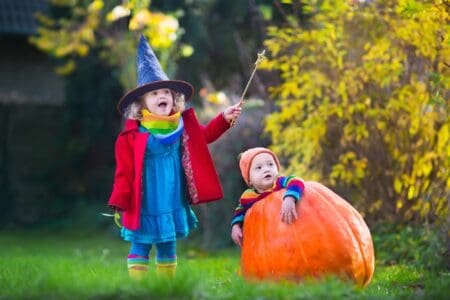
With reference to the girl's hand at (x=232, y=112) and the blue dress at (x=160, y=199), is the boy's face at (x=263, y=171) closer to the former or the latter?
the girl's hand at (x=232, y=112)

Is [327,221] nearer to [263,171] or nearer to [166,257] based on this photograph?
[263,171]

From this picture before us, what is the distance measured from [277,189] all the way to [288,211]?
31cm

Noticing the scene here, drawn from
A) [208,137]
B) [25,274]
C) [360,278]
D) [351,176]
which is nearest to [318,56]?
[351,176]

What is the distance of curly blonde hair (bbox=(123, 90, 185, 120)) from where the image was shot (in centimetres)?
534

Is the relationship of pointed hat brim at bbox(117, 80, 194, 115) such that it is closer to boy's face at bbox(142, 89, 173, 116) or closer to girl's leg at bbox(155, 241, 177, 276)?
boy's face at bbox(142, 89, 173, 116)

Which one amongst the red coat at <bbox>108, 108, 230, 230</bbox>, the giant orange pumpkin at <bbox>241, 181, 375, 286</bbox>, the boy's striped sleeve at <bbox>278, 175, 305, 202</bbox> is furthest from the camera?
the red coat at <bbox>108, 108, 230, 230</bbox>

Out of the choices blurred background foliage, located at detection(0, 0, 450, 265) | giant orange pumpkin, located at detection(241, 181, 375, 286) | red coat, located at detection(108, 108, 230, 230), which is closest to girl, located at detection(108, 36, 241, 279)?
red coat, located at detection(108, 108, 230, 230)

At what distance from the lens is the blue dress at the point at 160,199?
16.9 feet

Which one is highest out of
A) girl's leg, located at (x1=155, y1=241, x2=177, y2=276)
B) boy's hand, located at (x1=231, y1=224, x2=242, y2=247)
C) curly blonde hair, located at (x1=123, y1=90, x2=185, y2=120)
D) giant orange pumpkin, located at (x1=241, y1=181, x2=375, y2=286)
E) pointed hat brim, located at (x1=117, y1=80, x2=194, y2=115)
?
pointed hat brim, located at (x1=117, y1=80, x2=194, y2=115)

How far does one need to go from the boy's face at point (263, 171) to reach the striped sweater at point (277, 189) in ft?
0.14

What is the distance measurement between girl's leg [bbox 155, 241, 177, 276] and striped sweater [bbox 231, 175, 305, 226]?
1.32 feet

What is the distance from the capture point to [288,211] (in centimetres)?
479

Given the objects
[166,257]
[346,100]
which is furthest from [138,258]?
[346,100]

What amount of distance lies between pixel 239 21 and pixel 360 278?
8803mm
